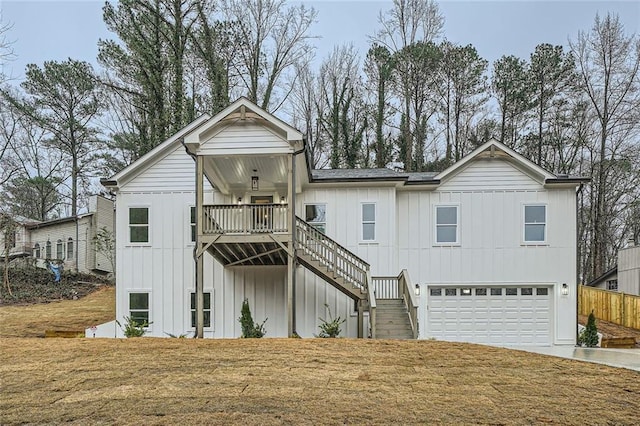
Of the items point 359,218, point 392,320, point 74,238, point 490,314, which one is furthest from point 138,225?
point 74,238

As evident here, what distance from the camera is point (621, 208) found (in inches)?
1127

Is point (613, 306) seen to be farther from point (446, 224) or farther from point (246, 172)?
point (246, 172)

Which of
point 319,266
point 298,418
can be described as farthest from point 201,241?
point 298,418

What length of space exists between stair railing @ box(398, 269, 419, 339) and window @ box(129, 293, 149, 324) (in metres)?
8.24

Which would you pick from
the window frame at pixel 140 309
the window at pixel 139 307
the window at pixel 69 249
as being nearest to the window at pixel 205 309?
the window frame at pixel 140 309

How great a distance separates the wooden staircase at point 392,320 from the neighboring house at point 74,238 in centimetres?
1990

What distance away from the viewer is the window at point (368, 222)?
49.2 feet

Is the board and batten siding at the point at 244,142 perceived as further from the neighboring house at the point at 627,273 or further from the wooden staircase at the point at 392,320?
the neighboring house at the point at 627,273

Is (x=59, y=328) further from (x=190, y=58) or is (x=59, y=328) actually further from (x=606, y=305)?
(x=606, y=305)

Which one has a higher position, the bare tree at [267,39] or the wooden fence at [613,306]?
the bare tree at [267,39]

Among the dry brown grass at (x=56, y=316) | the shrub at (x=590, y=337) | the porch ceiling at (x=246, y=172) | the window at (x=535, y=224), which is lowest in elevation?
the dry brown grass at (x=56, y=316)

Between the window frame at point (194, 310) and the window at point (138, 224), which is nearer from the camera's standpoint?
the window frame at point (194, 310)

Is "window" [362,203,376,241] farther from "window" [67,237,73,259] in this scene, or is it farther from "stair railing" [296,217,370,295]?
"window" [67,237,73,259]

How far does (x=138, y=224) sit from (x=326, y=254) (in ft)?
21.9
